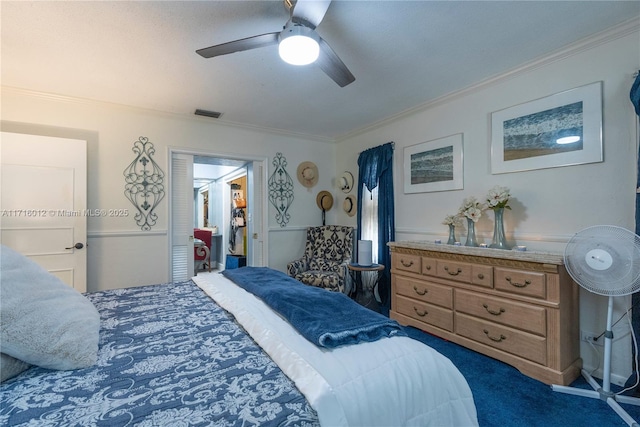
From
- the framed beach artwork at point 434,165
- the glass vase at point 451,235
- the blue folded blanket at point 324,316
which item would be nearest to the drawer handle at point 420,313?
the glass vase at point 451,235

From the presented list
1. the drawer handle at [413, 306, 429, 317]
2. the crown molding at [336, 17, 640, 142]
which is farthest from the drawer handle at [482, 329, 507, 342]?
the crown molding at [336, 17, 640, 142]

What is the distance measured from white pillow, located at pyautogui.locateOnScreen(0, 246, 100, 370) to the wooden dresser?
2471 mm

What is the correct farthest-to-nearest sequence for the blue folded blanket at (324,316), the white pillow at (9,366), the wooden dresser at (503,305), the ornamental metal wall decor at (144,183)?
the ornamental metal wall decor at (144,183), the wooden dresser at (503,305), the blue folded blanket at (324,316), the white pillow at (9,366)

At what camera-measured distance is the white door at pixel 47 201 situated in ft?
8.56

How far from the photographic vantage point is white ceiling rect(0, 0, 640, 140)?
1.76 metres

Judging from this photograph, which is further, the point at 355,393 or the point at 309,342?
the point at 309,342

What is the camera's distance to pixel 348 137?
14.6 feet

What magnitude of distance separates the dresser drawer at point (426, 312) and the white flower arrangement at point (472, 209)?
0.87 meters

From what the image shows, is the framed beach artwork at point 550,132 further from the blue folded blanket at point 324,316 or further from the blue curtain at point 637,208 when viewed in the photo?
the blue folded blanket at point 324,316

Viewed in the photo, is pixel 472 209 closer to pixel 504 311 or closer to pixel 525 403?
pixel 504 311

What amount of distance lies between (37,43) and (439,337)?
399 centimetres

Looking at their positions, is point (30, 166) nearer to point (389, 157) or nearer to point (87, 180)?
point (87, 180)

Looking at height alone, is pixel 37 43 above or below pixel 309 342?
above

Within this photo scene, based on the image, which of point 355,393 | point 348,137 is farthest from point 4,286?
point 348,137
